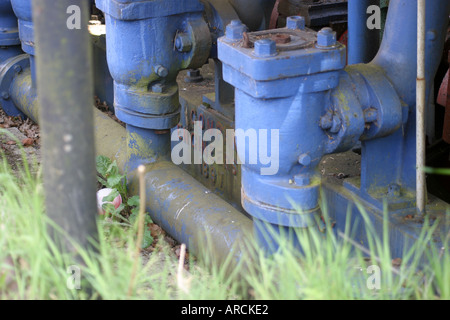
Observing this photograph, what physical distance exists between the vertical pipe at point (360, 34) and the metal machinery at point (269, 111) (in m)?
0.02

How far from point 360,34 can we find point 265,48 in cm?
145

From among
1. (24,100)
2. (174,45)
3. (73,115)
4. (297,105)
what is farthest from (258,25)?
(73,115)

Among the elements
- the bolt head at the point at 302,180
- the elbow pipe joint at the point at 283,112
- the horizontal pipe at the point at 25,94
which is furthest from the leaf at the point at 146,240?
the horizontal pipe at the point at 25,94

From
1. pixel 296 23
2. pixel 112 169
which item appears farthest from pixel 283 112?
pixel 112 169

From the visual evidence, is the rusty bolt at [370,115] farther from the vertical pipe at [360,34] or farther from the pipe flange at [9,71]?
the pipe flange at [9,71]

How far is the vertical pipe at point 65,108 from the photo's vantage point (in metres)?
2.05

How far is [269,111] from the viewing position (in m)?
3.13

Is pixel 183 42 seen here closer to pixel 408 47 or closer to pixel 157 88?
pixel 157 88

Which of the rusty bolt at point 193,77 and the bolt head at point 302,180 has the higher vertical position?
the bolt head at point 302,180

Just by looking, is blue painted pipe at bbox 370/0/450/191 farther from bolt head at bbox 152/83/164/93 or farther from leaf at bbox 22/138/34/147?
leaf at bbox 22/138/34/147

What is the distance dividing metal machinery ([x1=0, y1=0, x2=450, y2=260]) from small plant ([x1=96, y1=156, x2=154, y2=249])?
0.07 metres

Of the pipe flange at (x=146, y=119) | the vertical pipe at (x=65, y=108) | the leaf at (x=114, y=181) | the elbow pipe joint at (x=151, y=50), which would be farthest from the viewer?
the leaf at (x=114, y=181)

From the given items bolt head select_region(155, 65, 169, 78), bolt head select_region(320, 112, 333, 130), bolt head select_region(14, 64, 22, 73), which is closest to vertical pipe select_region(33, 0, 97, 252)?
bolt head select_region(320, 112, 333, 130)
